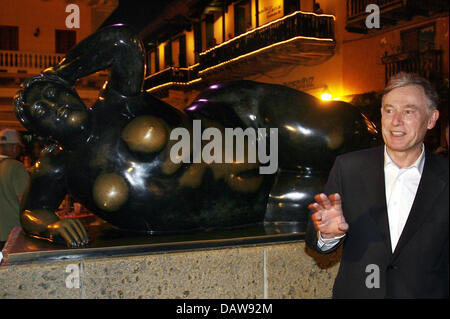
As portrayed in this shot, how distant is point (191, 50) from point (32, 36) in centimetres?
658

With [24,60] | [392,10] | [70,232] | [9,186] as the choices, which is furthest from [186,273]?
[24,60]

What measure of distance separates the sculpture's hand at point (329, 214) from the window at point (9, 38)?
779 inches

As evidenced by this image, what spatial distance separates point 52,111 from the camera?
2.04 metres

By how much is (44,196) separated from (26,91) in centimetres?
50

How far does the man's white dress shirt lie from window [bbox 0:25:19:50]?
19794mm

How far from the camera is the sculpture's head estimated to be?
6.68ft

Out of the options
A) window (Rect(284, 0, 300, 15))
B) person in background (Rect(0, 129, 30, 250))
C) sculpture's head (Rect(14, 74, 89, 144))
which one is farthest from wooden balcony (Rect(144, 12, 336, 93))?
sculpture's head (Rect(14, 74, 89, 144))

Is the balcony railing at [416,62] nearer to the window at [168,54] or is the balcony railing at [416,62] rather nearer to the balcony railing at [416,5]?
the balcony railing at [416,5]

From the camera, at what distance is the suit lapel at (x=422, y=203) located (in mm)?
1446

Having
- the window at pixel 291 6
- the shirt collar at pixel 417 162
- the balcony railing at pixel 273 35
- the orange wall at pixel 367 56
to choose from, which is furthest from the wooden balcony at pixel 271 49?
the shirt collar at pixel 417 162

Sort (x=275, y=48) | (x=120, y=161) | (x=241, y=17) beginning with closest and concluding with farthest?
(x=120, y=161)
(x=275, y=48)
(x=241, y=17)

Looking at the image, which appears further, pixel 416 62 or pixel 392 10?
pixel 392 10

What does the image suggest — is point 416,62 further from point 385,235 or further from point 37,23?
point 37,23
